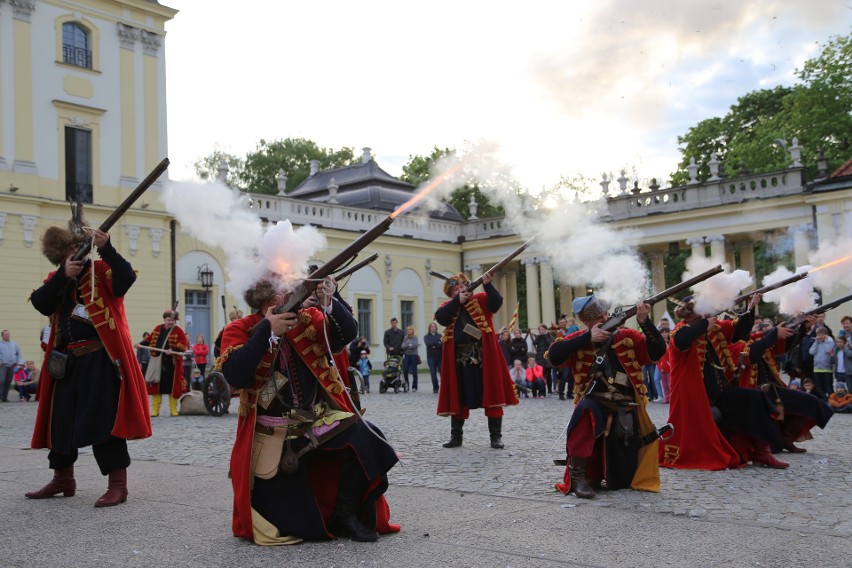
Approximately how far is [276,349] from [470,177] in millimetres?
6306

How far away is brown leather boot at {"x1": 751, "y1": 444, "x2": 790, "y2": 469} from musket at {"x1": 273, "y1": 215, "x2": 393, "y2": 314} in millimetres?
4857

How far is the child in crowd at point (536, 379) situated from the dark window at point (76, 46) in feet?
56.2

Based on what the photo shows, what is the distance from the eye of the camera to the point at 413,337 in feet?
79.9

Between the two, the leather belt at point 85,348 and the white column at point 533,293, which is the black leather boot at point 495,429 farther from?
the white column at point 533,293

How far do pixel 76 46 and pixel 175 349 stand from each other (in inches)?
635

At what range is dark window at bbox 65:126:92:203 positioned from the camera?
28.1m

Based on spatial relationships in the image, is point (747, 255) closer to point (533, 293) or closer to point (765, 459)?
point (533, 293)

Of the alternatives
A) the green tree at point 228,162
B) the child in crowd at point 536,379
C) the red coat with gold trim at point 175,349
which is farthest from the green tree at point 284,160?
the red coat with gold trim at point 175,349

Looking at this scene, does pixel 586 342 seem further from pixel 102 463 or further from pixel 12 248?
pixel 12 248

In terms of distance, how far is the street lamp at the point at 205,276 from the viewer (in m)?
29.8

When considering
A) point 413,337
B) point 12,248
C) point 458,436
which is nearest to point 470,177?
point 458,436

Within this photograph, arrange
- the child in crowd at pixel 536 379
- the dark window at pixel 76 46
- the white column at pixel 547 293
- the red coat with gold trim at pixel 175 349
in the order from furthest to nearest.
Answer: the white column at pixel 547 293
the dark window at pixel 76 46
the child in crowd at pixel 536 379
the red coat with gold trim at pixel 175 349

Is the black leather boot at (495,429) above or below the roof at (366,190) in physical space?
below

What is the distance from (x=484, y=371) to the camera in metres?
10.7
